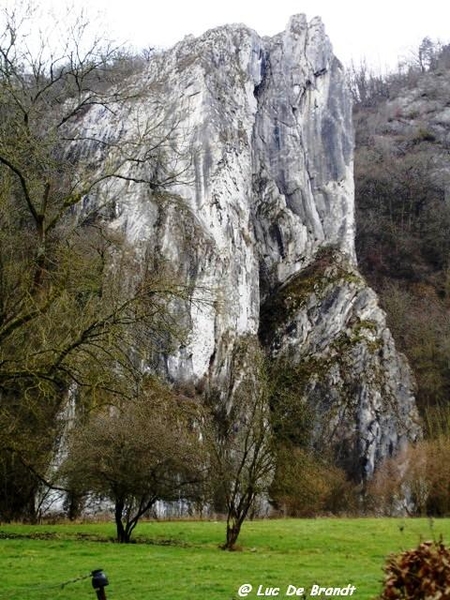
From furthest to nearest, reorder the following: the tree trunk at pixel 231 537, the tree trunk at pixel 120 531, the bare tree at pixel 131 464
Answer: the tree trunk at pixel 120 531, the bare tree at pixel 131 464, the tree trunk at pixel 231 537

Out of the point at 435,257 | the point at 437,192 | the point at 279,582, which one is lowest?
the point at 279,582

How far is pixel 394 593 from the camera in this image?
11.3 feet

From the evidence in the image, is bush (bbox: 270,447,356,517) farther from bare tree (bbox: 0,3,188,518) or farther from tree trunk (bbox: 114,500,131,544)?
bare tree (bbox: 0,3,188,518)

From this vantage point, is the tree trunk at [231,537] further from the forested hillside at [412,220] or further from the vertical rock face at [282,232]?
the forested hillside at [412,220]

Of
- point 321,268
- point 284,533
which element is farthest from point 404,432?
point 284,533

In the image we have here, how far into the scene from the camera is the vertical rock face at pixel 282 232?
4403cm

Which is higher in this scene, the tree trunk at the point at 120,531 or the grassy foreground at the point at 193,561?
the tree trunk at the point at 120,531

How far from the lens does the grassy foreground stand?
10.8 metres

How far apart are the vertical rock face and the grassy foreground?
19.1 metres

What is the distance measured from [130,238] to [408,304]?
3134cm

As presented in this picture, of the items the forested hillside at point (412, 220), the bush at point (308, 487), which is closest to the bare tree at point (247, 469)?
the bush at point (308, 487)

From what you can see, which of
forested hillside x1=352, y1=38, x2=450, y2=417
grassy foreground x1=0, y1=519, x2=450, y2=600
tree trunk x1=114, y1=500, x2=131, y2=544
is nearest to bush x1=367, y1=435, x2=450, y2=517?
forested hillside x1=352, y1=38, x2=450, y2=417

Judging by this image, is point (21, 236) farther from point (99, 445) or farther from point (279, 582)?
point (99, 445)

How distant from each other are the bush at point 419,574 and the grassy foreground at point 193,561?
3.28 metres
